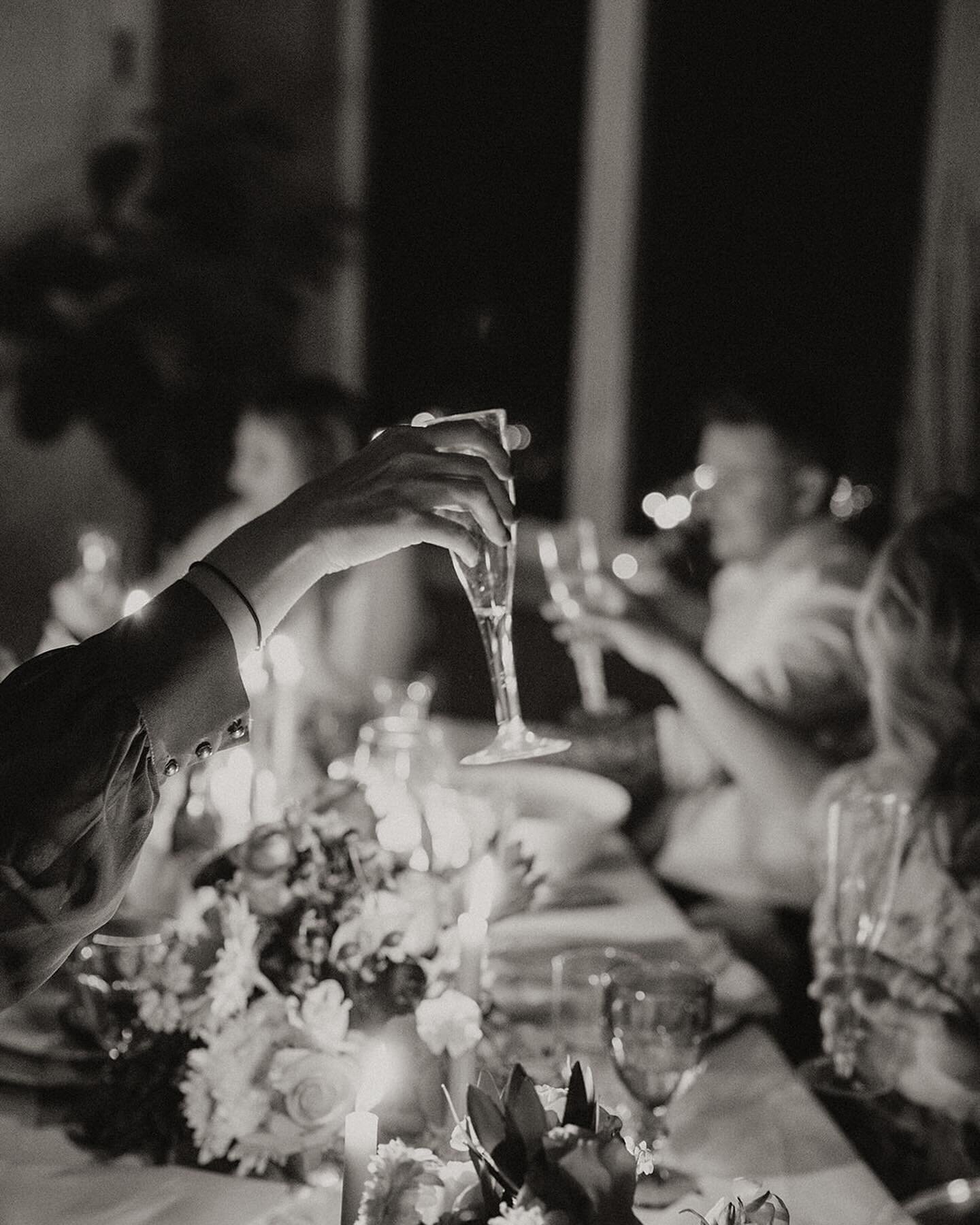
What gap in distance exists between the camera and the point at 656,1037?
1.09 metres

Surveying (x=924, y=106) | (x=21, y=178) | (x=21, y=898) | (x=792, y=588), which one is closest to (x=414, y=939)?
(x=21, y=898)

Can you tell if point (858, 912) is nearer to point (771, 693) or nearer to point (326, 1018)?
point (326, 1018)

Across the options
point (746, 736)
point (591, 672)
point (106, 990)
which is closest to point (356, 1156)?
point (106, 990)

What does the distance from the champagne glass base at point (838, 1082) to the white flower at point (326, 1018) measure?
0.51m

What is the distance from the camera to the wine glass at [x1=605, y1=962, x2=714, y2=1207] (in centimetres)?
108

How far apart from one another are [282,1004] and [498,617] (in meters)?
0.34

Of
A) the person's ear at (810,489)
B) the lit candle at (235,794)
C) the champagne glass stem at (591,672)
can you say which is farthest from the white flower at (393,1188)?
the person's ear at (810,489)

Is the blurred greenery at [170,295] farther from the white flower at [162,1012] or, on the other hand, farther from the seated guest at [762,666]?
A: the white flower at [162,1012]

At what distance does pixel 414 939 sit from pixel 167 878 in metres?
0.48

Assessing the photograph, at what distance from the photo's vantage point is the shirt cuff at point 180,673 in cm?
82

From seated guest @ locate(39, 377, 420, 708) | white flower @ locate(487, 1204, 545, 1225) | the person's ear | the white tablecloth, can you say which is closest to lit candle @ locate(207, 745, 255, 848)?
the white tablecloth

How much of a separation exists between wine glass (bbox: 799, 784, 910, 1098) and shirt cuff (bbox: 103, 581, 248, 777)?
0.72 metres

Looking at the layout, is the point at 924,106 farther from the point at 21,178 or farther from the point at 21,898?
the point at 21,898

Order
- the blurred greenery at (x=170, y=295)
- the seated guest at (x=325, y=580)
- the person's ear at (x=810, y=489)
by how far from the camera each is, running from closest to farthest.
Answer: the person's ear at (x=810, y=489) < the seated guest at (x=325, y=580) < the blurred greenery at (x=170, y=295)
